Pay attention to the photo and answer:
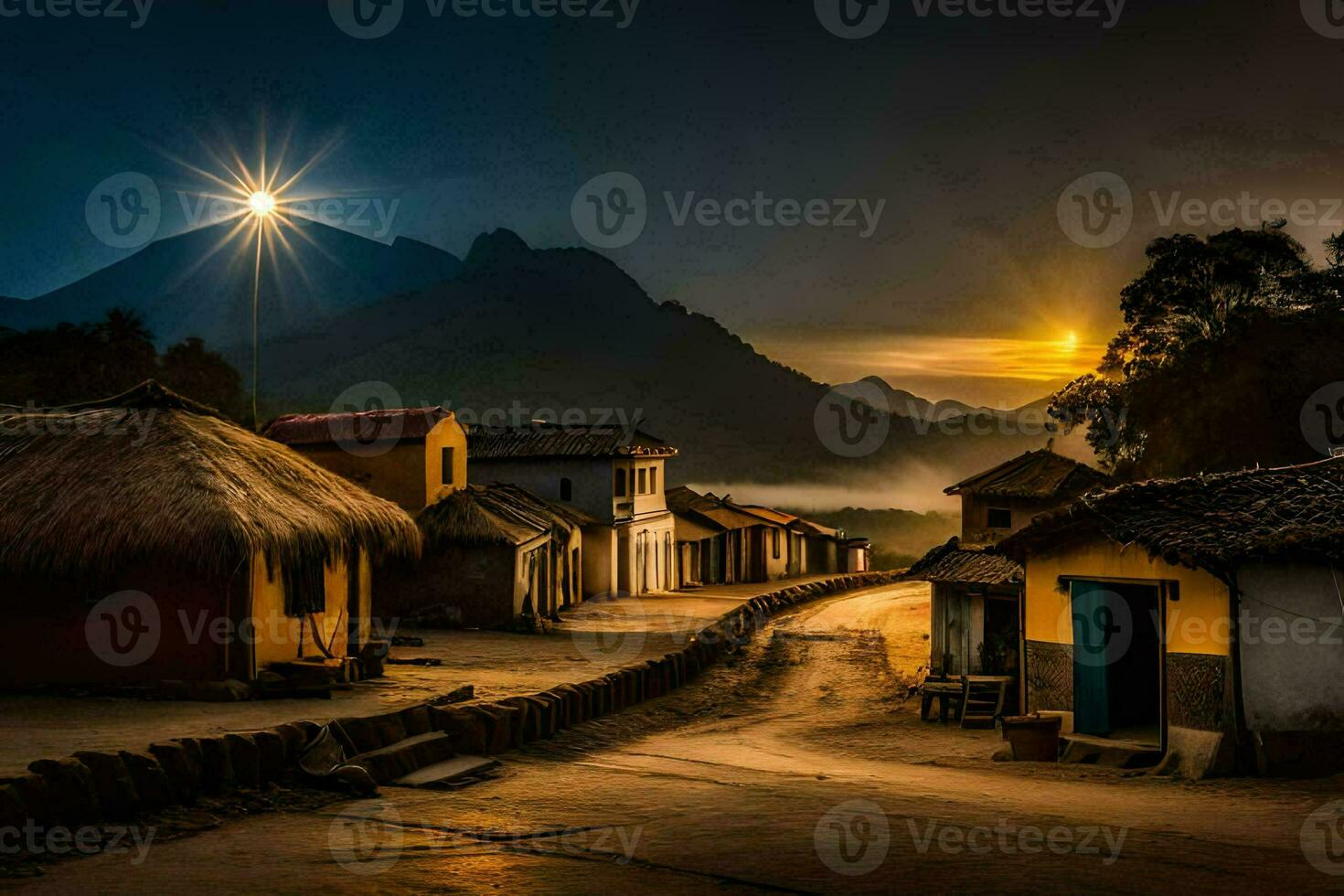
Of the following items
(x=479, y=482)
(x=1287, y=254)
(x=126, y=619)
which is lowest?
(x=126, y=619)

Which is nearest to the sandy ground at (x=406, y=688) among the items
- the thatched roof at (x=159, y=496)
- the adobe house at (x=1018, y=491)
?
the thatched roof at (x=159, y=496)

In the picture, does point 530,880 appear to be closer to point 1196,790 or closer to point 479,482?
point 1196,790

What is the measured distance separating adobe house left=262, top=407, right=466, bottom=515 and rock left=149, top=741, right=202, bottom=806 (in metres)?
19.9

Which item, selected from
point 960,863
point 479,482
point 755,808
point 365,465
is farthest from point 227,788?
point 479,482

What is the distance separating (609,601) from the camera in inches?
1652

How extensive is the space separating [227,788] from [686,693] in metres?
14.4

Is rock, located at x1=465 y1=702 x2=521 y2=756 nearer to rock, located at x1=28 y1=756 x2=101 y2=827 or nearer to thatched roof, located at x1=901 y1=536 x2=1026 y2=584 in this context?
rock, located at x1=28 y1=756 x2=101 y2=827

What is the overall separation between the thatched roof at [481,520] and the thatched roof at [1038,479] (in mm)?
11773

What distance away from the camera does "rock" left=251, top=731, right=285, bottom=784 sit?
48.8ft

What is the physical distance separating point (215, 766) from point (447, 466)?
21799mm

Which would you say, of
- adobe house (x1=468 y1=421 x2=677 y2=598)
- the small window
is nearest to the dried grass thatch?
the small window

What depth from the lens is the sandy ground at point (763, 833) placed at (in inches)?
423

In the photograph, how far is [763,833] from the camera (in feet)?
41.9

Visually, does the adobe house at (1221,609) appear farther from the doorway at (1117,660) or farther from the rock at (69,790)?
the rock at (69,790)
